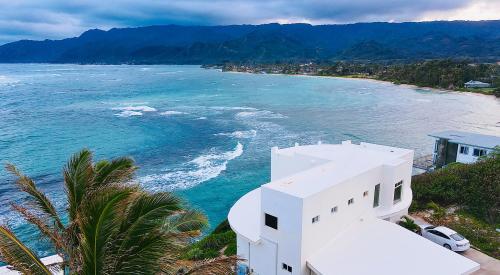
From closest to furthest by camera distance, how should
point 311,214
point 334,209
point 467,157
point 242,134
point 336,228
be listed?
point 311,214 → point 334,209 → point 336,228 → point 467,157 → point 242,134

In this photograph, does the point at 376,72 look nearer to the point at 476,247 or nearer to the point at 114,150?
the point at 114,150

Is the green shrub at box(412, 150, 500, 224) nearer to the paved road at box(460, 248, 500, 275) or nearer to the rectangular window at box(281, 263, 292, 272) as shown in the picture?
the paved road at box(460, 248, 500, 275)

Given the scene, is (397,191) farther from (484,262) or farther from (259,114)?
(259,114)

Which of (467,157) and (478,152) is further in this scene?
(467,157)

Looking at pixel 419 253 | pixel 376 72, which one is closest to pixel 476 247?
pixel 419 253

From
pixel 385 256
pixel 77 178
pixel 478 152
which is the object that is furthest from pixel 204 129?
pixel 77 178

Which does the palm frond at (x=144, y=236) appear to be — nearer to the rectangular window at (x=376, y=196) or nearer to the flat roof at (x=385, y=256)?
the flat roof at (x=385, y=256)

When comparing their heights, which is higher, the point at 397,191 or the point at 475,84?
the point at 397,191
